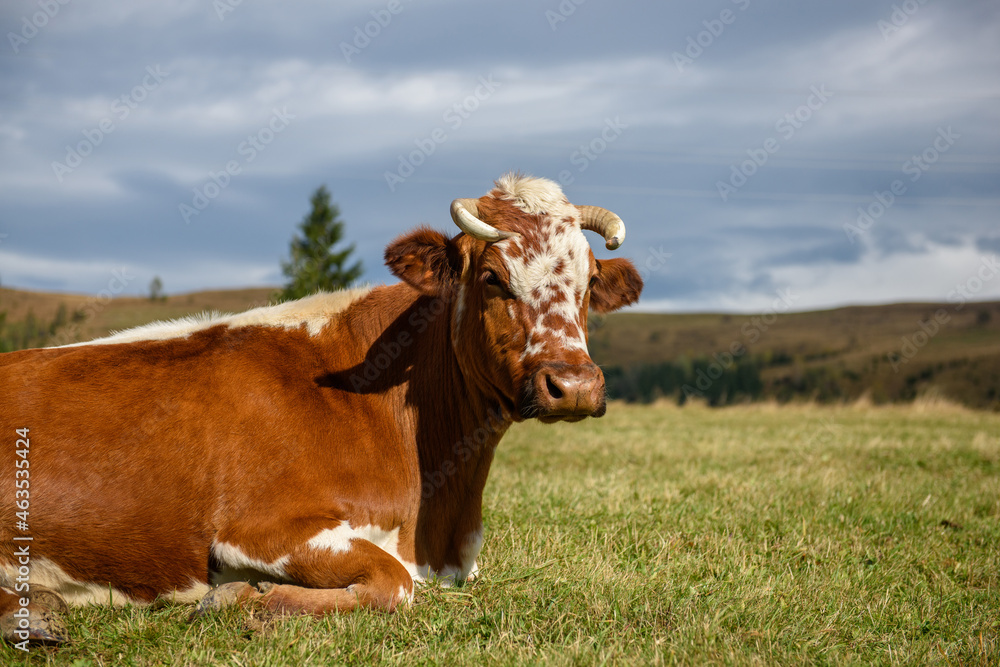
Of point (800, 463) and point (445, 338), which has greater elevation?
point (445, 338)

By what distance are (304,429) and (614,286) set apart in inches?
93.3

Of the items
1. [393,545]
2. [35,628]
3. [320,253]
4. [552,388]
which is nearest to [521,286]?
[552,388]

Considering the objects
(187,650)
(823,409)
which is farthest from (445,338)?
(823,409)

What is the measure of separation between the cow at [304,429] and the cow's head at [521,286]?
0.01 meters

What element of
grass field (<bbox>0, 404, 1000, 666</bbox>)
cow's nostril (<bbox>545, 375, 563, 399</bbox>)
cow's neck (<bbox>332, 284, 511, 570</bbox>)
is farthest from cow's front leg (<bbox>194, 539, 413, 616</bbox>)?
cow's nostril (<bbox>545, 375, 563, 399</bbox>)

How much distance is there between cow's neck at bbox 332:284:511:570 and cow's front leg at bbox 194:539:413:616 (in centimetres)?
59

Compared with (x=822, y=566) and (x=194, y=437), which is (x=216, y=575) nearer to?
(x=194, y=437)

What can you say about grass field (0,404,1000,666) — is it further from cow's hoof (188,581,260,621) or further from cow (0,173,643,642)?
cow (0,173,643,642)

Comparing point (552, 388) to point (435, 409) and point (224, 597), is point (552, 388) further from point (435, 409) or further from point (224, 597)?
point (224, 597)

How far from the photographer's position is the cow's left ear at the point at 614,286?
5.34 m

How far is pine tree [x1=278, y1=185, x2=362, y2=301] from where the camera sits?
164 ft

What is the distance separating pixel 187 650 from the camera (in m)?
3.58

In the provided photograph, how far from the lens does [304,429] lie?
14.8 ft

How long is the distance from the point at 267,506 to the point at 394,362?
131 cm
